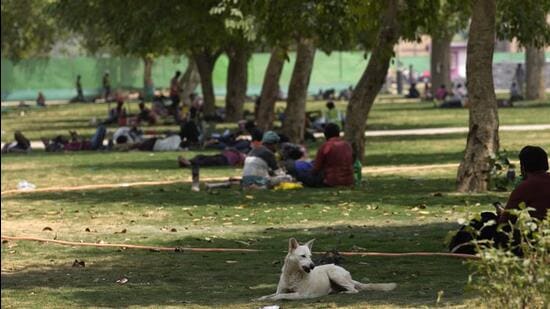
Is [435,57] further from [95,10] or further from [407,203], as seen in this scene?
[407,203]

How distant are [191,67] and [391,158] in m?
48.1

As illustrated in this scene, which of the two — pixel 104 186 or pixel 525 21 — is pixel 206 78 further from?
pixel 104 186

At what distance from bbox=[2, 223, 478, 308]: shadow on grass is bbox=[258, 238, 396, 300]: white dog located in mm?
169

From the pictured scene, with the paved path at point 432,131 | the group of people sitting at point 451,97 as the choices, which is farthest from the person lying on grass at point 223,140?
the group of people sitting at point 451,97

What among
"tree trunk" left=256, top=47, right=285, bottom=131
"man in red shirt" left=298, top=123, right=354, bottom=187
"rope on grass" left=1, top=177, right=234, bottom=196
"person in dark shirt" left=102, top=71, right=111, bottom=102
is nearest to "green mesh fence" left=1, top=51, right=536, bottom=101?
"person in dark shirt" left=102, top=71, right=111, bottom=102

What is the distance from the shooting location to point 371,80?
1265 inches

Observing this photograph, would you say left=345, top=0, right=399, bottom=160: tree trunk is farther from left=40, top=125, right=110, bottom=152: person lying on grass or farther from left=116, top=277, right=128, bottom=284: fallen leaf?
left=116, top=277, right=128, bottom=284: fallen leaf

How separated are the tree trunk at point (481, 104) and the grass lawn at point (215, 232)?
0.55 metres

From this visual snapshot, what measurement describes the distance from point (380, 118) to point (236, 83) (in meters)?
7.03

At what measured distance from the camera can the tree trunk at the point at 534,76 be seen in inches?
3068

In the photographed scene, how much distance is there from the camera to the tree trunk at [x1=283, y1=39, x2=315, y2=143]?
1606 inches

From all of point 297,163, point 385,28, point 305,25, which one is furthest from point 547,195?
point 305,25

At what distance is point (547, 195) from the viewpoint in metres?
15.5

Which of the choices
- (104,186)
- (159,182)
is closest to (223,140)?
(159,182)
